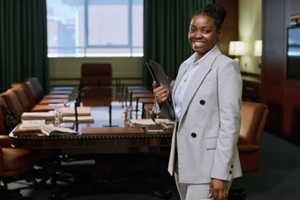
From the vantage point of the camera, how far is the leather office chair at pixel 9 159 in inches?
139

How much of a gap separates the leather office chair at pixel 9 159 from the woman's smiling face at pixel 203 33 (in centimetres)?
217

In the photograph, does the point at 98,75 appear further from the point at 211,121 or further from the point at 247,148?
the point at 211,121

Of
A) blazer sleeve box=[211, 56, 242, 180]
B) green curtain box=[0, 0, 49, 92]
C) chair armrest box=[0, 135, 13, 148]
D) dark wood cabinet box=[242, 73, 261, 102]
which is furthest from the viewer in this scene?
green curtain box=[0, 0, 49, 92]

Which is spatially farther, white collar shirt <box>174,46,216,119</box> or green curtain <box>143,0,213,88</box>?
green curtain <box>143,0,213,88</box>

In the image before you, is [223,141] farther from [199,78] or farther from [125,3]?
[125,3]

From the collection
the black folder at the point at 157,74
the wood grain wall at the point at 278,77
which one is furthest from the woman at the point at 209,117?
the wood grain wall at the point at 278,77

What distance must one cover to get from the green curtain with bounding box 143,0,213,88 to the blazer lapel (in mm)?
7430

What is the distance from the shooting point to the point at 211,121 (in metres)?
1.74

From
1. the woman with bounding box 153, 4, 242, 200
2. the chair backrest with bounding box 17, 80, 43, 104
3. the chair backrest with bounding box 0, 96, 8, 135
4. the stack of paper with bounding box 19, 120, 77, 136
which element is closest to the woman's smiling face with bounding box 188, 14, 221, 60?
the woman with bounding box 153, 4, 242, 200

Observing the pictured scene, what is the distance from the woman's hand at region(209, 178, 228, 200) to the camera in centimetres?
172

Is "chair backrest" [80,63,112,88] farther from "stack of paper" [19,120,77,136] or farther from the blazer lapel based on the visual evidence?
the blazer lapel

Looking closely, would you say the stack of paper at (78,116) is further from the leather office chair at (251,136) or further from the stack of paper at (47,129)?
the leather office chair at (251,136)

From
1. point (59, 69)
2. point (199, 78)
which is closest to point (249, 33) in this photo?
point (59, 69)

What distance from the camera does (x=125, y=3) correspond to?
936 centimetres
